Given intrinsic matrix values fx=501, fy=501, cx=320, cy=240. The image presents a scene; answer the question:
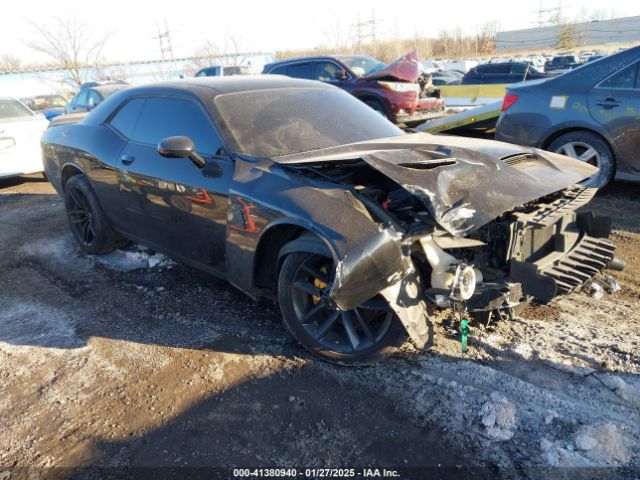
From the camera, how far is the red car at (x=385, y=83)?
388 inches

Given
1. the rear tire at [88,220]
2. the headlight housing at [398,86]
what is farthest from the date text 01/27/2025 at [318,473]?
the headlight housing at [398,86]

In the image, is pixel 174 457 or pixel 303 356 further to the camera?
pixel 303 356

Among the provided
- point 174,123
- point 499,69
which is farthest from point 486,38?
point 174,123

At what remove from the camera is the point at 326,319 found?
9.76 ft

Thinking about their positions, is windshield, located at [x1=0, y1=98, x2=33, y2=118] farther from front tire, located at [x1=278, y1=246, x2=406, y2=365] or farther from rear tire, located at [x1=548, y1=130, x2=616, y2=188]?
rear tire, located at [x1=548, y1=130, x2=616, y2=188]

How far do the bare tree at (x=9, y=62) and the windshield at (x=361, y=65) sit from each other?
33956mm

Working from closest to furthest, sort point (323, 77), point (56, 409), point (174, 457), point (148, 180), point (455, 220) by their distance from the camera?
point (174, 457) < point (455, 220) < point (56, 409) < point (148, 180) < point (323, 77)

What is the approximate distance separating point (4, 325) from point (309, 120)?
8.89ft

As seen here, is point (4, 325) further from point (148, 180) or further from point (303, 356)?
point (303, 356)

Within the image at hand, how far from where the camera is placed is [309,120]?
3.76 meters

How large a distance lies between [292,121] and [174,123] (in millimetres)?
913

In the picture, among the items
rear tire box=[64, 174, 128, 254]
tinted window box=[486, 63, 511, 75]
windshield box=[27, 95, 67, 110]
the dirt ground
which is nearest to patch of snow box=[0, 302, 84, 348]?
the dirt ground

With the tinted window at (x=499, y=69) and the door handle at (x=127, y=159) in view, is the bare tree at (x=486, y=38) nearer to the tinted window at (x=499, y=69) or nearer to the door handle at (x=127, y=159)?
the tinted window at (x=499, y=69)

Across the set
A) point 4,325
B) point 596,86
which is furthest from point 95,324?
point 596,86
